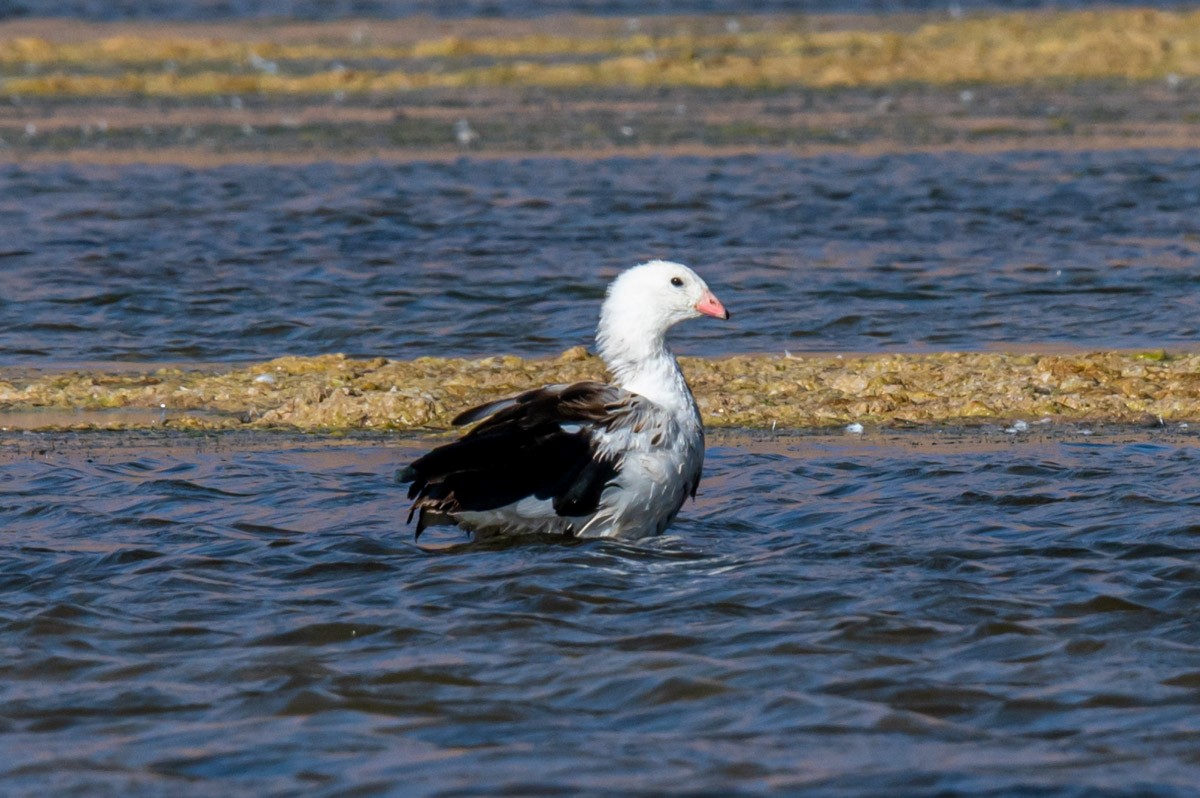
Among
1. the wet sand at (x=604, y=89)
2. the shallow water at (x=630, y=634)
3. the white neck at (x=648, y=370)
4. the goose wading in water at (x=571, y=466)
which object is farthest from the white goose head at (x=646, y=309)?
the wet sand at (x=604, y=89)

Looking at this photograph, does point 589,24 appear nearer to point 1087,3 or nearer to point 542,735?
point 1087,3

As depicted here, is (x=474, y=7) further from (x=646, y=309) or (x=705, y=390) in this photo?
(x=646, y=309)

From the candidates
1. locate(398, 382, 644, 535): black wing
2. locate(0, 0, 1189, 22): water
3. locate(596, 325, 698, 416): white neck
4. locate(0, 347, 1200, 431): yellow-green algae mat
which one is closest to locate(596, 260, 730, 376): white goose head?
locate(596, 325, 698, 416): white neck

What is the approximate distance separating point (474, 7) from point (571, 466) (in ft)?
133

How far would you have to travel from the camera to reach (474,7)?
46750mm

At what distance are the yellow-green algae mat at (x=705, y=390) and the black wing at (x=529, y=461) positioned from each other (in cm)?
214

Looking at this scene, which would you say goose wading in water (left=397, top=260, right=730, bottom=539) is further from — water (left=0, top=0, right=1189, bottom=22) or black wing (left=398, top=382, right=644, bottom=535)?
water (left=0, top=0, right=1189, bottom=22)

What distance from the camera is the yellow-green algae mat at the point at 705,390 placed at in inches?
387

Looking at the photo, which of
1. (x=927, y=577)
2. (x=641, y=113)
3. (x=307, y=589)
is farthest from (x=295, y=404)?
(x=641, y=113)

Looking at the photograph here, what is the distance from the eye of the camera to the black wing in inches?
295

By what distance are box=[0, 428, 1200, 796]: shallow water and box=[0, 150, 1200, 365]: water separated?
3191mm

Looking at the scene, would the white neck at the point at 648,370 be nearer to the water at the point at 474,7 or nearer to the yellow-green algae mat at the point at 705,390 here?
the yellow-green algae mat at the point at 705,390

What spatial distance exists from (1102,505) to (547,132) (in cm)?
1519

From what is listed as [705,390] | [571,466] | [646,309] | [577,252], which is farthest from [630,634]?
[577,252]
